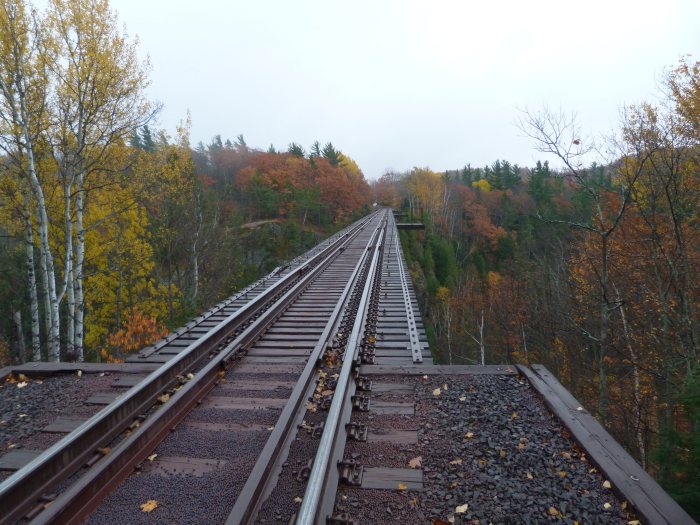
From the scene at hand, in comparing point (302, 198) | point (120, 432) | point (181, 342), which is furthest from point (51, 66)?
point (302, 198)

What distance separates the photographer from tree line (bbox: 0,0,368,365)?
8961 mm

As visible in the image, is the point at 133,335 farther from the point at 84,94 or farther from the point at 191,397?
the point at 191,397

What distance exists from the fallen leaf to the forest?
2077 millimetres

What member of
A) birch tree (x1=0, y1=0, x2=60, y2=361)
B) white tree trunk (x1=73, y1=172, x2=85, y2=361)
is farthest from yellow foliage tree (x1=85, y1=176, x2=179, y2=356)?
birch tree (x1=0, y1=0, x2=60, y2=361)

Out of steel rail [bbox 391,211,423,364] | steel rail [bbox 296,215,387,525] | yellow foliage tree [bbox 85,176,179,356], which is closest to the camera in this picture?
steel rail [bbox 296,215,387,525]

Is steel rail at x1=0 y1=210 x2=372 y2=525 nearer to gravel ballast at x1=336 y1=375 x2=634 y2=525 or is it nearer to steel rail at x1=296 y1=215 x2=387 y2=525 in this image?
steel rail at x1=296 y1=215 x2=387 y2=525

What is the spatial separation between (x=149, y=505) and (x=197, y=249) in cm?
1877

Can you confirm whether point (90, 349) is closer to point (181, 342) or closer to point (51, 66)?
point (51, 66)

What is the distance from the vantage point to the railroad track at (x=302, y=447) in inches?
102

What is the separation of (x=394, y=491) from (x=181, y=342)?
13.4 ft

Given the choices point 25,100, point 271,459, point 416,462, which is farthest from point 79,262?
point 416,462

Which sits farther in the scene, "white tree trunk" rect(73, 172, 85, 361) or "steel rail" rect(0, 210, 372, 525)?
"white tree trunk" rect(73, 172, 85, 361)

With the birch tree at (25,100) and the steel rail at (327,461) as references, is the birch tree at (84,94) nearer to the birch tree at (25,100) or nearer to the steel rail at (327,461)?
the birch tree at (25,100)

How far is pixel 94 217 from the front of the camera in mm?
15508
